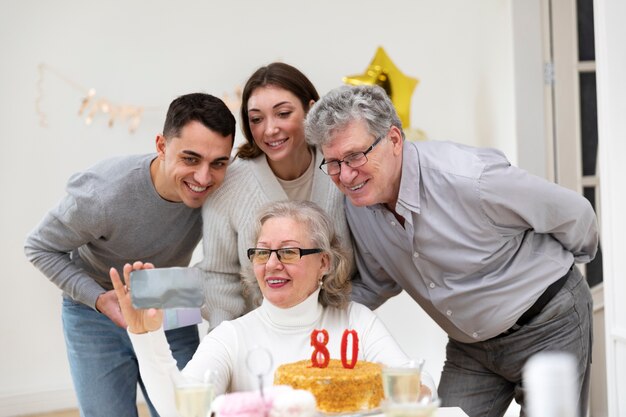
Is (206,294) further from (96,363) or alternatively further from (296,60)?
(296,60)

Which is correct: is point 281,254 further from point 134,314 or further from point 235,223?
point 134,314

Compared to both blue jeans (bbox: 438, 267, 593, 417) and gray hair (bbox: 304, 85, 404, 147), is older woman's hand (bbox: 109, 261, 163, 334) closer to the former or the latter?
gray hair (bbox: 304, 85, 404, 147)

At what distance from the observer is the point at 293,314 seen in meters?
2.04

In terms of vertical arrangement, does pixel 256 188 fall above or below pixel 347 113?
below

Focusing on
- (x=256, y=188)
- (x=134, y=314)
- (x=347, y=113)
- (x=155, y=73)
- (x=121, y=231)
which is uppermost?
(x=155, y=73)

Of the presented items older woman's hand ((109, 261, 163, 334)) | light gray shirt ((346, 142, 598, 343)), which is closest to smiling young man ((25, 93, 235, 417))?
light gray shirt ((346, 142, 598, 343))

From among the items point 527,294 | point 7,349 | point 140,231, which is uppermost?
point 140,231

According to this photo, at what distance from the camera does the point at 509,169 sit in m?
2.06

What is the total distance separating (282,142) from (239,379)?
2.30ft

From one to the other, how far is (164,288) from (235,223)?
815 mm

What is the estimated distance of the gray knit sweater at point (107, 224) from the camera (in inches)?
92.9

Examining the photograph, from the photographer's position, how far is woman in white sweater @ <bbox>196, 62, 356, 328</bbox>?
227 cm

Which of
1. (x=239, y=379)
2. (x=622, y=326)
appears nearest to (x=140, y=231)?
(x=239, y=379)

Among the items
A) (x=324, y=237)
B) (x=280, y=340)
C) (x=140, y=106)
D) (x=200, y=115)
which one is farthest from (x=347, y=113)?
(x=140, y=106)
